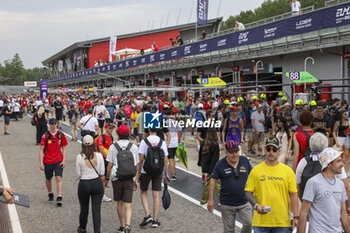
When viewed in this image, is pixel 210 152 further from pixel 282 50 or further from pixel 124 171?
pixel 282 50

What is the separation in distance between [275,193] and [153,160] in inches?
109

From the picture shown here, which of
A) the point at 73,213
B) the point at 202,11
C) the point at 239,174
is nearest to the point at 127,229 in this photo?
the point at 73,213

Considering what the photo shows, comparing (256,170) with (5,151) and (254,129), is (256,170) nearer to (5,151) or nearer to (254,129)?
(254,129)

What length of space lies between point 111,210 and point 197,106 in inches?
431

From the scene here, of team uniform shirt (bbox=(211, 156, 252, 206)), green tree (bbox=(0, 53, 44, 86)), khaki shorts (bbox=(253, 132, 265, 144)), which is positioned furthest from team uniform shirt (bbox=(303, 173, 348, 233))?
green tree (bbox=(0, 53, 44, 86))

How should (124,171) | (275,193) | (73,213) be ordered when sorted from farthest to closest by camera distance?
(73,213) < (124,171) < (275,193)

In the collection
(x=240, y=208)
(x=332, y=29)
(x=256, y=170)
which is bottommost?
(x=240, y=208)

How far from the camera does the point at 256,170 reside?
4.67 meters

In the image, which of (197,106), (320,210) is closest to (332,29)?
(197,106)

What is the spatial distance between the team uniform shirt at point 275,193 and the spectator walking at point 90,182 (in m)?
2.68

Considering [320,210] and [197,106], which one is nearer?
[320,210]

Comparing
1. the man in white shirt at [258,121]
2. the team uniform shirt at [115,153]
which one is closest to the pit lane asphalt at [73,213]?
the team uniform shirt at [115,153]

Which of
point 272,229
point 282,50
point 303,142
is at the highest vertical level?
point 282,50

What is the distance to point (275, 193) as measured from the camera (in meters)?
4.52
